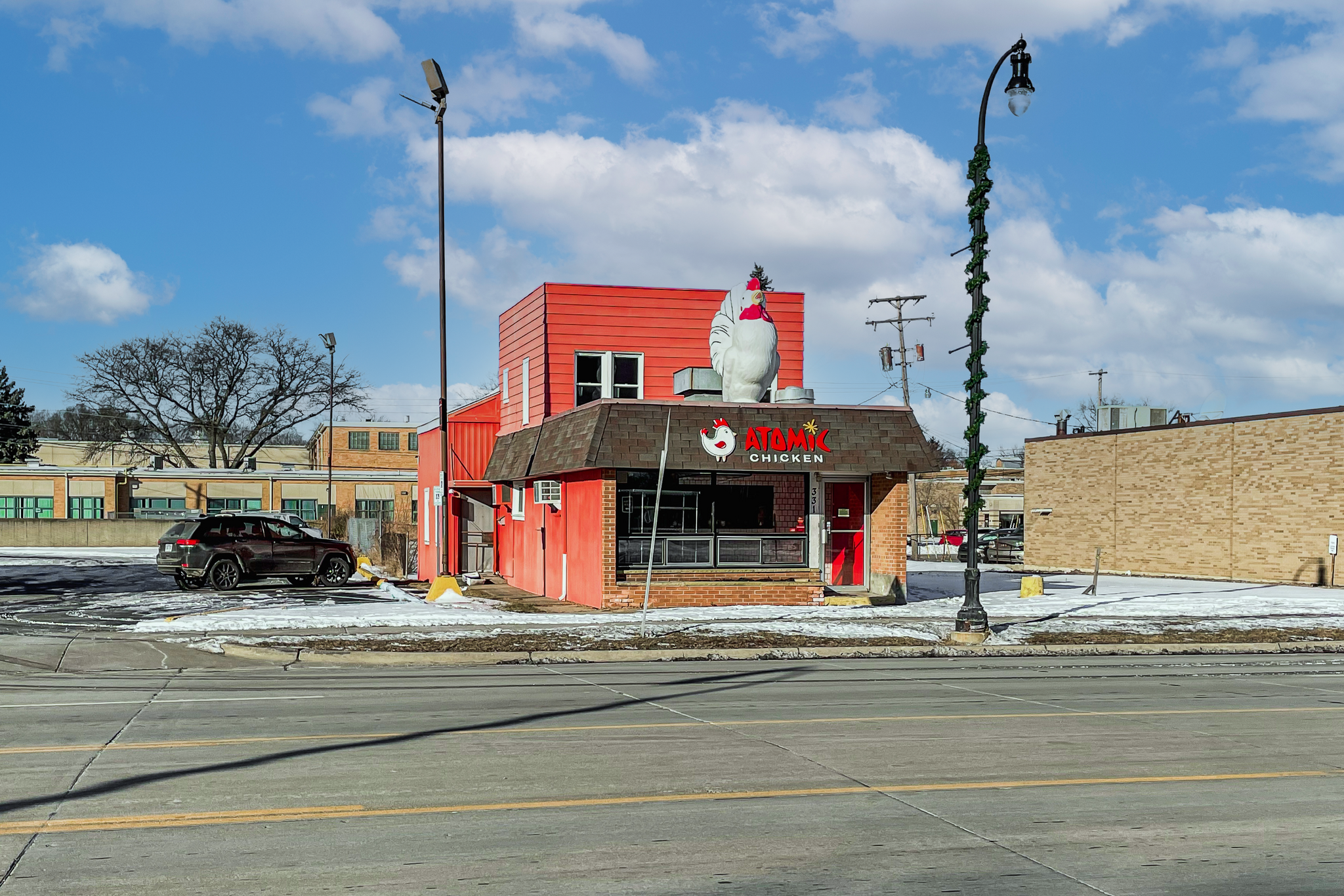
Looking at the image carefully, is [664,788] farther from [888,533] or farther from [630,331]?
[630,331]

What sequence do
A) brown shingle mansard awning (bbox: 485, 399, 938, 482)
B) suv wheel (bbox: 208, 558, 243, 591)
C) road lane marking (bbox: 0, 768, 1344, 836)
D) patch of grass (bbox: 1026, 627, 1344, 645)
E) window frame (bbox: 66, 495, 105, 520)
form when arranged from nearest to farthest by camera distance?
road lane marking (bbox: 0, 768, 1344, 836)
patch of grass (bbox: 1026, 627, 1344, 645)
brown shingle mansard awning (bbox: 485, 399, 938, 482)
suv wheel (bbox: 208, 558, 243, 591)
window frame (bbox: 66, 495, 105, 520)

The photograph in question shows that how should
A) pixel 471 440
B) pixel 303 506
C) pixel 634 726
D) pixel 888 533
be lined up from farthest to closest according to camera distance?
pixel 303 506 < pixel 471 440 < pixel 888 533 < pixel 634 726

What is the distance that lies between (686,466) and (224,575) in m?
11.5

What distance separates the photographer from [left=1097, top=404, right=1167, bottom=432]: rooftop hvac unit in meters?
44.1

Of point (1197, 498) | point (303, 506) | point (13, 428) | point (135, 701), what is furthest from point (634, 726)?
point (13, 428)

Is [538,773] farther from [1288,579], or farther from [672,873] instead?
[1288,579]

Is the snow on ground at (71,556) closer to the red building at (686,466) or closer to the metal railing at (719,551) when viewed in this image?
the red building at (686,466)

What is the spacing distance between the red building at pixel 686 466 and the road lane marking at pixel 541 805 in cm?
1234

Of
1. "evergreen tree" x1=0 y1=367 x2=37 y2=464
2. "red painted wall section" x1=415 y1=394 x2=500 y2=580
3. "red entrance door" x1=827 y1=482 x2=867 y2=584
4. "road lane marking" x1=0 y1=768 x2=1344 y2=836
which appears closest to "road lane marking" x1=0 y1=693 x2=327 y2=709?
"road lane marking" x1=0 y1=768 x2=1344 y2=836

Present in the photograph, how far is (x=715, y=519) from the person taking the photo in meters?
23.6

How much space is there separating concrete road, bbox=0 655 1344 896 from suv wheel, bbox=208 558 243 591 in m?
13.9

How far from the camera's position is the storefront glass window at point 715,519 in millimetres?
23250

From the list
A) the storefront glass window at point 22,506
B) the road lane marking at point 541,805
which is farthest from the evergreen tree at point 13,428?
the road lane marking at point 541,805

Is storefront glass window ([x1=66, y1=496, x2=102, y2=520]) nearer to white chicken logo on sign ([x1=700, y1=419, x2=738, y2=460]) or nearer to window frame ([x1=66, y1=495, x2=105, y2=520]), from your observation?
window frame ([x1=66, y1=495, x2=105, y2=520])
